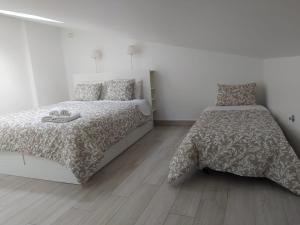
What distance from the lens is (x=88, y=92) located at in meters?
4.41

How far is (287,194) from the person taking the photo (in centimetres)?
199

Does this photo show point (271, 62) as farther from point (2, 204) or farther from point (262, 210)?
point (2, 204)

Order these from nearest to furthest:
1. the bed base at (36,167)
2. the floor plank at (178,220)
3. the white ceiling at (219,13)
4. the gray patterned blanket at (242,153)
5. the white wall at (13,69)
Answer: the white ceiling at (219,13) → the floor plank at (178,220) → the gray patterned blanket at (242,153) → the bed base at (36,167) → the white wall at (13,69)

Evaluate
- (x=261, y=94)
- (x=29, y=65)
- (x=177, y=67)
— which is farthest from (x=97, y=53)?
(x=261, y=94)

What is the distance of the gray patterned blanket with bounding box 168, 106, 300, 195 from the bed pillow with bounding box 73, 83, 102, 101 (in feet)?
7.93

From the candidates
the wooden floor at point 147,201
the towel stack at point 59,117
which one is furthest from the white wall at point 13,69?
the wooden floor at point 147,201

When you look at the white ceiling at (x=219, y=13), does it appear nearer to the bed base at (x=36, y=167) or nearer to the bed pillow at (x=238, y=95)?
the bed base at (x=36, y=167)

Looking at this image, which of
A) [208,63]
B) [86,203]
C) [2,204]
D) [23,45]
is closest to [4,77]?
[23,45]

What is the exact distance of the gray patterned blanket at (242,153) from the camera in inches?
79.3

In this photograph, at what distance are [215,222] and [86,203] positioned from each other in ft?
3.66

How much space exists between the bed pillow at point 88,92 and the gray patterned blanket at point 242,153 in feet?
7.93

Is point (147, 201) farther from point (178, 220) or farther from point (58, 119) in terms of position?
point (58, 119)

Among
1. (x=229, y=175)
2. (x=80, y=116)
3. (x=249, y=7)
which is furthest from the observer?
(x=80, y=116)

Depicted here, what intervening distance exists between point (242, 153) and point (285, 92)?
1280 mm
